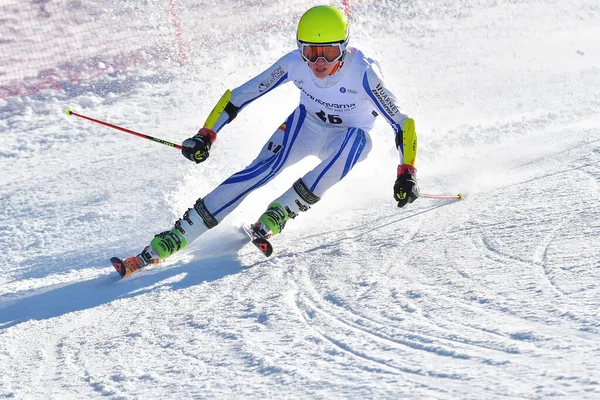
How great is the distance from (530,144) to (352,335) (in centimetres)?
415

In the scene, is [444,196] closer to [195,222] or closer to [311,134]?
[311,134]

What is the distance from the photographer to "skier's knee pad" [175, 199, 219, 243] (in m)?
5.19

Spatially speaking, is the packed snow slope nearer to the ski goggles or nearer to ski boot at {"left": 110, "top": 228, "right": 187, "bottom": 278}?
ski boot at {"left": 110, "top": 228, "right": 187, "bottom": 278}

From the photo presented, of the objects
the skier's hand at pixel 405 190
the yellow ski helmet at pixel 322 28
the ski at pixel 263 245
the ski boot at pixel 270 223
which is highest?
the yellow ski helmet at pixel 322 28

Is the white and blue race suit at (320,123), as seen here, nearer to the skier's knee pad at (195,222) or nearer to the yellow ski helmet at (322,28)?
the skier's knee pad at (195,222)

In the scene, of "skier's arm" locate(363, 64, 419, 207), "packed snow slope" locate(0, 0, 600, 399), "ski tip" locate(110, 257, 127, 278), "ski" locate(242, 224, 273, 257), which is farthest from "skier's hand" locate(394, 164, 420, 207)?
"ski tip" locate(110, 257, 127, 278)

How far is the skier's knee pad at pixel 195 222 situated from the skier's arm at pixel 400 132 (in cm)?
121

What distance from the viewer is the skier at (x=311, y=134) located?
5.11m

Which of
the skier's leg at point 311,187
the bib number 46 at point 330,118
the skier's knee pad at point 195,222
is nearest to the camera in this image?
the skier's knee pad at point 195,222

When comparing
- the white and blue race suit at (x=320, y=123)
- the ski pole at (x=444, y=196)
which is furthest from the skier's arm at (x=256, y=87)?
the ski pole at (x=444, y=196)

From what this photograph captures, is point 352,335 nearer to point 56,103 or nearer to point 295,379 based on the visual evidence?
point 295,379

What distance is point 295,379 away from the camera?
3375 mm

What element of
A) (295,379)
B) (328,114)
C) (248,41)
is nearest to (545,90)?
(248,41)

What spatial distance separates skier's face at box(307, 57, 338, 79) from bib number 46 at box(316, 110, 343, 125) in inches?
14.0
